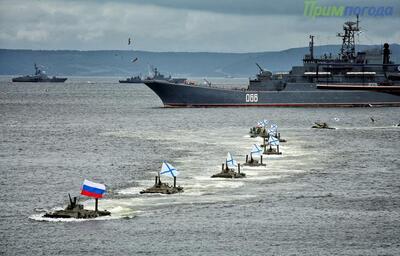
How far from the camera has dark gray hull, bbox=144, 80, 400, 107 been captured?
183750mm

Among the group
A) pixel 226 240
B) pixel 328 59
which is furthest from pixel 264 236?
pixel 328 59

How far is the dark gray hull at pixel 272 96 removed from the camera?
18375 centimetres

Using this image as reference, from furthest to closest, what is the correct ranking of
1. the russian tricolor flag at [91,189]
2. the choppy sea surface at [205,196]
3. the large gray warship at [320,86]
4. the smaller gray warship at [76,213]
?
the large gray warship at [320,86], the smaller gray warship at [76,213], the russian tricolor flag at [91,189], the choppy sea surface at [205,196]

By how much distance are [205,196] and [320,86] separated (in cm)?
12024

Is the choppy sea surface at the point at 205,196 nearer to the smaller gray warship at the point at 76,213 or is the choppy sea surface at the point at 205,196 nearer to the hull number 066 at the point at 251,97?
the smaller gray warship at the point at 76,213

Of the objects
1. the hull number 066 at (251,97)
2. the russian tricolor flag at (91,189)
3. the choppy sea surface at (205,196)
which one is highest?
the hull number 066 at (251,97)

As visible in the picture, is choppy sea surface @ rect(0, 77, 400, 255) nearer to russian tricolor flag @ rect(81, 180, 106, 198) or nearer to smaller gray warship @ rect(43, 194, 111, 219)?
smaller gray warship @ rect(43, 194, 111, 219)

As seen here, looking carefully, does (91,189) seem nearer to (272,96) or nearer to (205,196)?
(205,196)

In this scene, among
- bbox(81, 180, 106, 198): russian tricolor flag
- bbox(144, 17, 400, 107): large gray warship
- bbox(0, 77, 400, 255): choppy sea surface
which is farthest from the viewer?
bbox(144, 17, 400, 107): large gray warship

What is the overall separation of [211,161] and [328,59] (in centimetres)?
10388

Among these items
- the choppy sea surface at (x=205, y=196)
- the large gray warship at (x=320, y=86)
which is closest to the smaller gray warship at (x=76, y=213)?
the choppy sea surface at (x=205, y=196)

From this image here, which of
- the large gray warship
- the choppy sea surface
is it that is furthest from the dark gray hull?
the choppy sea surface

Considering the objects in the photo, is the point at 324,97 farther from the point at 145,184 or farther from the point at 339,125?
the point at 145,184

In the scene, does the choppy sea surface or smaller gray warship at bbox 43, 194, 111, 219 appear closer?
the choppy sea surface
